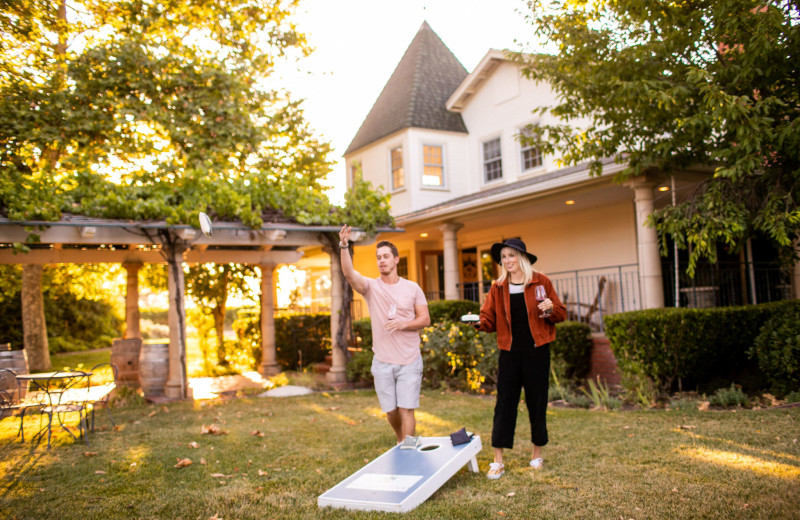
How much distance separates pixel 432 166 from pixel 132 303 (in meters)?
8.05

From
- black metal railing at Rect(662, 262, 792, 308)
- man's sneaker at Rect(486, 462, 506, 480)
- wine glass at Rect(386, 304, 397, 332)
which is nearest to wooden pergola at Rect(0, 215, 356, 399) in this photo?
wine glass at Rect(386, 304, 397, 332)

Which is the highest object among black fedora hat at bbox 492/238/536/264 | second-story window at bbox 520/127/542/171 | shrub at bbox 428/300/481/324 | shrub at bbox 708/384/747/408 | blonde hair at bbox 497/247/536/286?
second-story window at bbox 520/127/542/171

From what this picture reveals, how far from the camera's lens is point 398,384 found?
4883 mm

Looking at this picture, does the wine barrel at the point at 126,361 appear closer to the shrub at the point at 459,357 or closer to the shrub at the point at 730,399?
the shrub at the point at 459,357

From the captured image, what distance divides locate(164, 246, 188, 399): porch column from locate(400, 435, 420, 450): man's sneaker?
607cm

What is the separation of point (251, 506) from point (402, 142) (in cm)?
1268

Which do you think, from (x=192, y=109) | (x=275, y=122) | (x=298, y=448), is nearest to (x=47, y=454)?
(x=298, y=448)

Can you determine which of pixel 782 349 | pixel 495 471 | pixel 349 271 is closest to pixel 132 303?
pixel 349 271

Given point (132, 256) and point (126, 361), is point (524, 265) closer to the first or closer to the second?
point (126, 361)

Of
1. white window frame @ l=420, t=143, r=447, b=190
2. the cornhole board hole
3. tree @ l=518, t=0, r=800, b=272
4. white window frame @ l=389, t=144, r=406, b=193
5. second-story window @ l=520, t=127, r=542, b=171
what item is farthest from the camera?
white window frame @ l=389, t=144, r=406, b=193

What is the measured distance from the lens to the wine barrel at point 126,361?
10430 millimetres

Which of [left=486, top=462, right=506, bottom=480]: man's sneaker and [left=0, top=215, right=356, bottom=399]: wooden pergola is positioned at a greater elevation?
[left=0, top=215, right=356, bottom=399]: wooden pergola

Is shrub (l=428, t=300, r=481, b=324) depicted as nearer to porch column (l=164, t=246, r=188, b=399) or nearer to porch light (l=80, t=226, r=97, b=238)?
porch column (l=164, t=246, r=188, b=399)

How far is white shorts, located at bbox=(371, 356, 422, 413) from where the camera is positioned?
484cm
